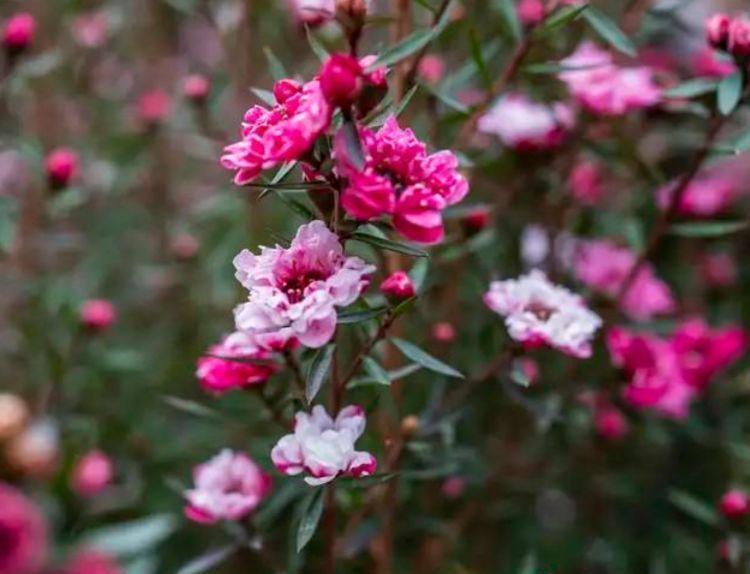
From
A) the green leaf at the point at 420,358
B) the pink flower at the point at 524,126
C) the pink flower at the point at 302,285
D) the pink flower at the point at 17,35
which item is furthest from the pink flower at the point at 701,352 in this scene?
the pink flower at the point at 17,35

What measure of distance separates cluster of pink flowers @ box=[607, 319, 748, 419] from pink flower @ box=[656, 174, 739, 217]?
151mm

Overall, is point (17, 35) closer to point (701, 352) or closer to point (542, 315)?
point (542, 315)

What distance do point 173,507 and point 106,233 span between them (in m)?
0.49

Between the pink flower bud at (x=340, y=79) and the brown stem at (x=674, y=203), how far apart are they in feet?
1.59

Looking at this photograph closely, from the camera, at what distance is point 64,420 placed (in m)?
1.28

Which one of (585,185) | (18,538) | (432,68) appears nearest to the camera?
(18,538)

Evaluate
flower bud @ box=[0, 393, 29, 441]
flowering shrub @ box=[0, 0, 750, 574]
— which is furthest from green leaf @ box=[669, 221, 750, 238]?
flower bud @ box=[0, 393, 29, 441]

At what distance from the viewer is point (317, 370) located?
76cm

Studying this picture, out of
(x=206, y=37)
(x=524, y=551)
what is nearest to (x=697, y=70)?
(x=524, y=551)

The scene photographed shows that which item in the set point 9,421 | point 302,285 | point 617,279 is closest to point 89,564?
point 9,421

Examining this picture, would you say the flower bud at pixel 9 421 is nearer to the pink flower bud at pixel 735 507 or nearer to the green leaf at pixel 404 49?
the green leaf at pixel 404 49

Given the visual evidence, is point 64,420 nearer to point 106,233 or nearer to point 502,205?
point 106,233

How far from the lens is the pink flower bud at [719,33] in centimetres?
95

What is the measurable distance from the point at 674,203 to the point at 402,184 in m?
0.50
